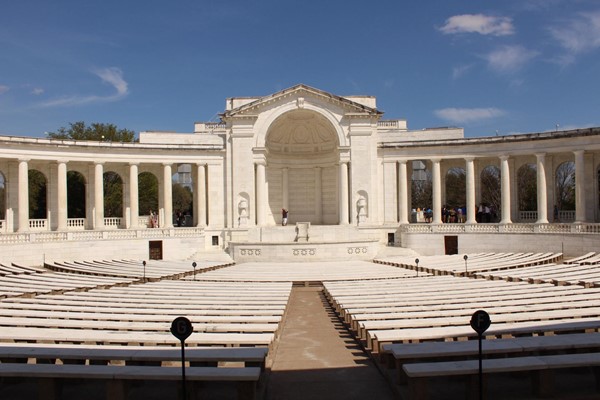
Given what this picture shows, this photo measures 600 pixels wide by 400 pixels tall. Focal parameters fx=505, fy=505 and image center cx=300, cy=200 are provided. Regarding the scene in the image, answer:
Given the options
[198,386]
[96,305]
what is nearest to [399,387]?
[198,386]

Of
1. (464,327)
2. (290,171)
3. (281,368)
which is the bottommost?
(281,368)

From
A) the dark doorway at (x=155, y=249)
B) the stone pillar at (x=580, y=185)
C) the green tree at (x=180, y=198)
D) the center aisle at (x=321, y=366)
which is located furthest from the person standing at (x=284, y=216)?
the green tree at (x=180, y=198)

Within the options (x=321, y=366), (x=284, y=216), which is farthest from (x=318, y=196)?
(x=321, y=366)

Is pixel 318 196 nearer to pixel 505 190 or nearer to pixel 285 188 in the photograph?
pixel 285 188

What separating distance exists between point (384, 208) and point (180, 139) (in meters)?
23.1

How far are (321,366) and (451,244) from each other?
37.6m

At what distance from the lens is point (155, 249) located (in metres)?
48.3

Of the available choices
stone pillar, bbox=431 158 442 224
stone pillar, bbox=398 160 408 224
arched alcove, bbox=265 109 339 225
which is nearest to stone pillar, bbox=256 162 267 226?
arched alcove, bbox=265 109 339 225

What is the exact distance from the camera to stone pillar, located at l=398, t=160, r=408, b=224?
52.5m

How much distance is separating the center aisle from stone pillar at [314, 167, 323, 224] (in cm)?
3830

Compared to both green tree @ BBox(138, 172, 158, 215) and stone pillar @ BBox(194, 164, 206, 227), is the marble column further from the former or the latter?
green tree @ BBox(138, 172, 158, 215)

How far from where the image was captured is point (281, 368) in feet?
43.2

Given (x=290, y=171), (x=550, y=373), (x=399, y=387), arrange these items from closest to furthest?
(x=550, y=373), (x=399, y=387), (x=290, y=171)

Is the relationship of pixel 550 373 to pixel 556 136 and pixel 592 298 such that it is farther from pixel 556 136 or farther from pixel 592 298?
pixel 556 136
